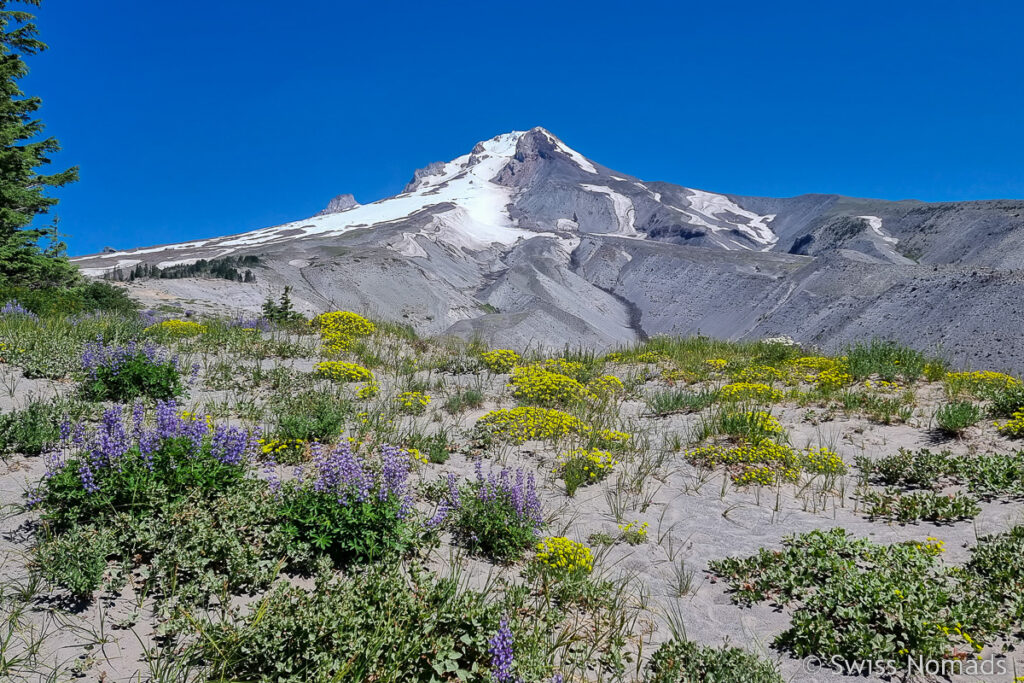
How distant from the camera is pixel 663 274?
39.4 m

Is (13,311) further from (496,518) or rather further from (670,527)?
(670,527)

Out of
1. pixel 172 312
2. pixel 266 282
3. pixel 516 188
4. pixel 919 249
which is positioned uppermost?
pixel 516 188

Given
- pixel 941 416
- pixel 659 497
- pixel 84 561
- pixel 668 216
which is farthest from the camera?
pixel 668 216

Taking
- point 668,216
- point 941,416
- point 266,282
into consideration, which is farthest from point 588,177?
point 941,416

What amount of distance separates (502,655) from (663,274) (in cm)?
3926

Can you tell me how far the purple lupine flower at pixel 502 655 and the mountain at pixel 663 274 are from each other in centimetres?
1584

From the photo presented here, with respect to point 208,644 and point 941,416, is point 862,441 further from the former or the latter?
point 208,644

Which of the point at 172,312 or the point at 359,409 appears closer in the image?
the point at 359,409

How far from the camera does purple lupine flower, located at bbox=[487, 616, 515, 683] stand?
2.52 metres

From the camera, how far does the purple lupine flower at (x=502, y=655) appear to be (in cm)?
A: 252

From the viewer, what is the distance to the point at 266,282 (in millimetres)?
29734

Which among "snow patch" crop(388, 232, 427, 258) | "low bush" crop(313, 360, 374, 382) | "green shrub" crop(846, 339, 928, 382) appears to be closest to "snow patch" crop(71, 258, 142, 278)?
"snow patch" crop(388, 232, 427, 258)

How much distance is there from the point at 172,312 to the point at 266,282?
1333 centimetres

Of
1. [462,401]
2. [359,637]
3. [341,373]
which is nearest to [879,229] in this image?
[462,401]
